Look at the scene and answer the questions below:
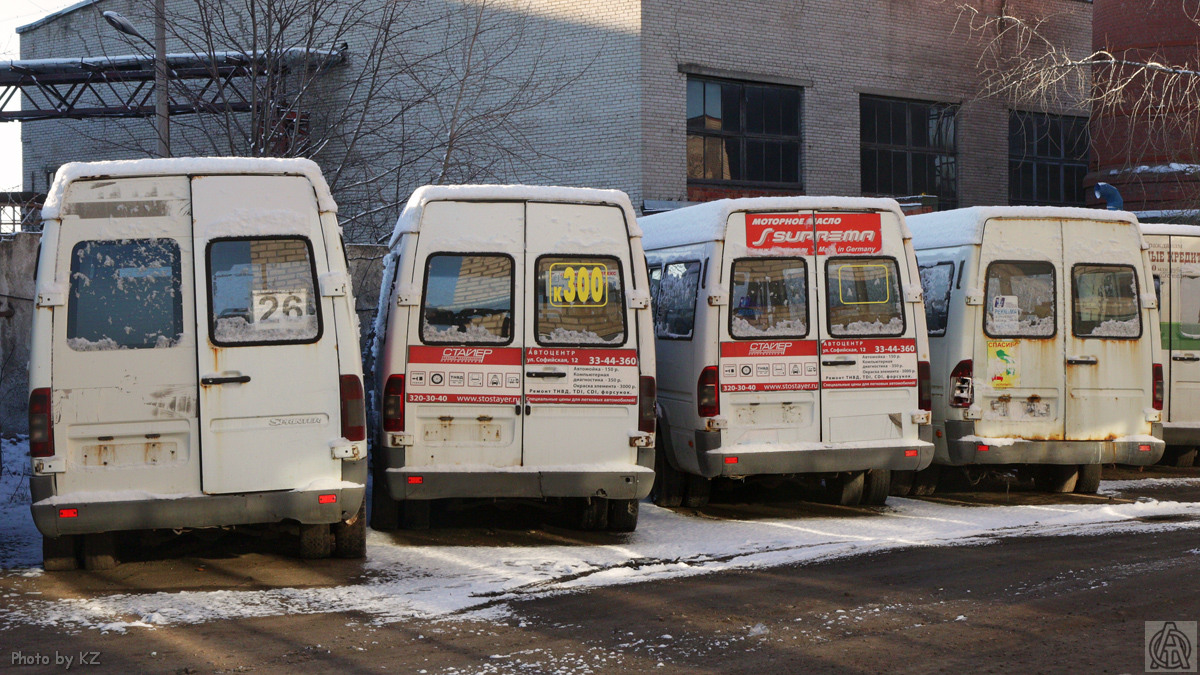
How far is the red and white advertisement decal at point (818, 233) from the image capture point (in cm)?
1021

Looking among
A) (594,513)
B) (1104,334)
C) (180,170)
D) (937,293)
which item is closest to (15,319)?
(180,170)

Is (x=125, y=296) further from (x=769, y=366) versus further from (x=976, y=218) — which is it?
(x=976, y=218)

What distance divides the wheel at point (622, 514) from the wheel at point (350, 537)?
76.0 inches

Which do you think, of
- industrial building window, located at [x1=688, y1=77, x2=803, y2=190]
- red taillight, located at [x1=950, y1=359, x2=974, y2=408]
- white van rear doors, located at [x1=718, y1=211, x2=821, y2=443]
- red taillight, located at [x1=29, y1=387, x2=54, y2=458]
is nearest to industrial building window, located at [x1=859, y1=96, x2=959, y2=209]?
industrial building window, located at [x1=688, y1=77, x2=803, y2=190]

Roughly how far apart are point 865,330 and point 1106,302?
2.53 m

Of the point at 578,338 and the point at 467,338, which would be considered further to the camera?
the point at 578,338

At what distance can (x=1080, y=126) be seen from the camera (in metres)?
29.1

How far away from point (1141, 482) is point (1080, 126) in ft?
59.4

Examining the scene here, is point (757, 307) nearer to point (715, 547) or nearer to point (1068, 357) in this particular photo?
point (715, 547)

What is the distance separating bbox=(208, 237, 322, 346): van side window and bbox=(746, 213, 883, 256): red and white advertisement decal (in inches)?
151

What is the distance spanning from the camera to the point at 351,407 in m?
7.73

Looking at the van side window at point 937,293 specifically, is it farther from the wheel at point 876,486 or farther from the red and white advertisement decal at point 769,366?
the red and white advertisement decal at point 769,366

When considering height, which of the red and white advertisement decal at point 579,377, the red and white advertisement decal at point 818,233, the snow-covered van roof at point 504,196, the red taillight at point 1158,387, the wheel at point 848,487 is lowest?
the wheel at point 848,487

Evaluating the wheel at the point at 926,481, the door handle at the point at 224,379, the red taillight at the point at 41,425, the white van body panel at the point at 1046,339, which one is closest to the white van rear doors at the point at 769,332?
the white van body panel at the point at 1046,339
